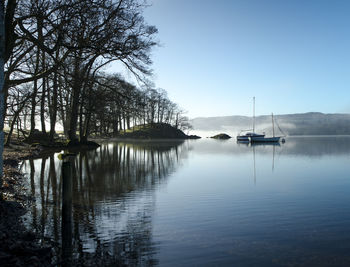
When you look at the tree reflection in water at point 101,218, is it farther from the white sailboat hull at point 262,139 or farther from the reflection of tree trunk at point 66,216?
the white sailboat hull at point 262,139

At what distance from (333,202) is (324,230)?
3892 millimetres

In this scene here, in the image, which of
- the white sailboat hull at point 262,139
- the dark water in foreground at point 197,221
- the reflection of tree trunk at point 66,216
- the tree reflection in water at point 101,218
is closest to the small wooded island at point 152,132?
the white sailboat hull at point 262,139

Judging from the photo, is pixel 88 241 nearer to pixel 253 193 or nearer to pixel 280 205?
pixel 280 205

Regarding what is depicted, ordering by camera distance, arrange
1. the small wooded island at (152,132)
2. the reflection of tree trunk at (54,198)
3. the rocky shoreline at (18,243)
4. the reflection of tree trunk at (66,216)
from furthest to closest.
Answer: the small wooded island at (152,132), the reflection of tree trunk at (54,198), the reflection of tree trunk at (66,216), the rocky shoreline at (18,243)

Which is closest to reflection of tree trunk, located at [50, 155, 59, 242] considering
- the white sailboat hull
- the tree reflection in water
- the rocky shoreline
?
the tree reflection in water

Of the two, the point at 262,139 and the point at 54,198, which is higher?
the point at 262,139

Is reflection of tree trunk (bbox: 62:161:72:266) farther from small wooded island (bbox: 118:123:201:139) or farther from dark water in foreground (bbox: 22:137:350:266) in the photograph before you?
small wooded island (bbox: 118:123:201:139)

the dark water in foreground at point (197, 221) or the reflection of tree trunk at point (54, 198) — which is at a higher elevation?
the reflection of tree trunk at point (54, 198)

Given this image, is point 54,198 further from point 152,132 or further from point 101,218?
point 152,132

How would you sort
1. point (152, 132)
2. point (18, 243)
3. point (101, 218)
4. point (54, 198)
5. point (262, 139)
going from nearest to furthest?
point (18, 243) → point (101, 218) → point (54, 198) → point (262, 139) → point (152, 132)

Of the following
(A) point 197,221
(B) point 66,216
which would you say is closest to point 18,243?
(B) point 66,216

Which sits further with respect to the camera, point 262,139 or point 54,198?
point 262,139

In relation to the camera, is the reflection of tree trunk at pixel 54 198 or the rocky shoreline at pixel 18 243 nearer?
the rocky shoreline at pixel 18 243

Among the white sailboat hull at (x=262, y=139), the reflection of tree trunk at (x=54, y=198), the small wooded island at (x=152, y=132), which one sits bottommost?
the reflection of tree trunk at (x=54, y=198)
